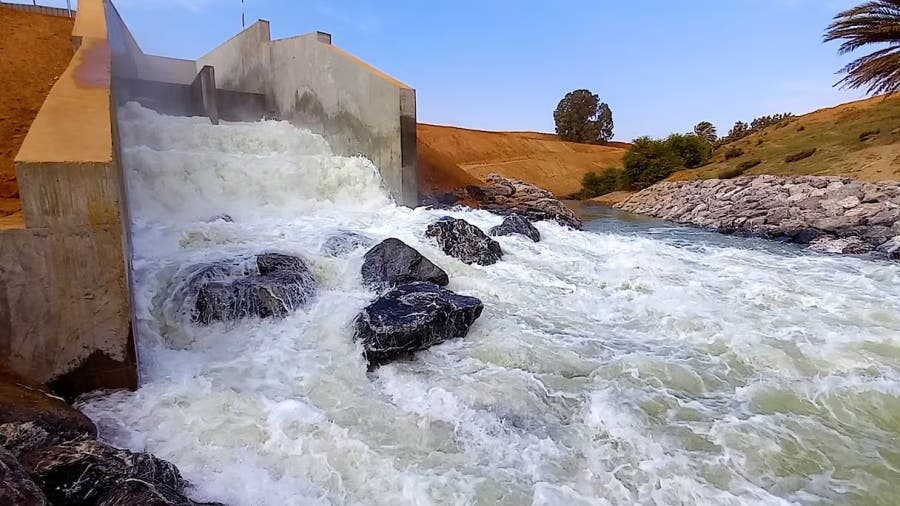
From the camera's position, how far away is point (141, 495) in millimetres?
2572

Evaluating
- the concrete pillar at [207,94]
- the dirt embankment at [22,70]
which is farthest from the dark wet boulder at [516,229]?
the concrete pillar at [207,94]

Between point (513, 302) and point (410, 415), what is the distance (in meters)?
2.94

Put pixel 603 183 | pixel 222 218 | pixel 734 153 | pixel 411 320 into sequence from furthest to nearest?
pixel 603 183, pixel 734 153, pixel 222 218, pixel 411 320

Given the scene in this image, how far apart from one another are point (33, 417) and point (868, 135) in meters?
24.9

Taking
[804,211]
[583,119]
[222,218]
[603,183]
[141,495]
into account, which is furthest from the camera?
[583,119]

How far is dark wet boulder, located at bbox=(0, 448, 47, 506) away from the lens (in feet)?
7.04

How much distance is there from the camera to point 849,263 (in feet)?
30.9

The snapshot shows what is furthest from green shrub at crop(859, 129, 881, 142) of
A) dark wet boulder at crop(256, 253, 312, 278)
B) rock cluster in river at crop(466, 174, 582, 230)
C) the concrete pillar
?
the concrete pillar

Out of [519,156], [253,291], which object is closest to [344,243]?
[253,291]

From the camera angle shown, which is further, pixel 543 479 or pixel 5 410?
pixel 543 479

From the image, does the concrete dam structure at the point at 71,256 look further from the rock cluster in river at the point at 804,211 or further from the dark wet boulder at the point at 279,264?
the rock cluster in river at the point at 804,211

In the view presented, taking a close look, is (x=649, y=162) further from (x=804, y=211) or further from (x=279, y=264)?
(x=279, y=264)

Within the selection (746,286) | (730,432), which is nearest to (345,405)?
(730,432)

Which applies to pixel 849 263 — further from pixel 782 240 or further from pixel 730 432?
pixel 730 432
